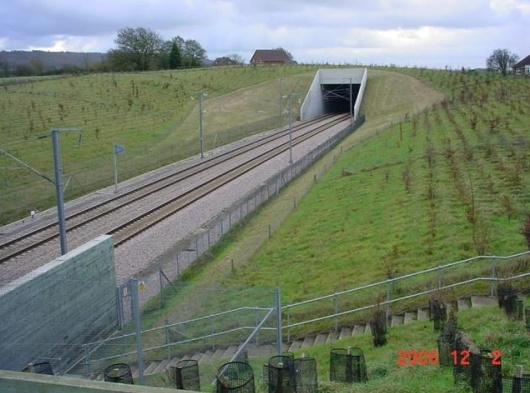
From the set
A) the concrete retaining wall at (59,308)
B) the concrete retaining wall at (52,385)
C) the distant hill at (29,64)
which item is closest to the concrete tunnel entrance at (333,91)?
the distant hill at (29,64)

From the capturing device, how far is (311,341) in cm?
1537

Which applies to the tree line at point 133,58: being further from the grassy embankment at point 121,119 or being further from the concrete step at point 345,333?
the concrete step at point 345,333

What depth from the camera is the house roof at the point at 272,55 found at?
559 ft

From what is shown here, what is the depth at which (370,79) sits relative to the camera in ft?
283

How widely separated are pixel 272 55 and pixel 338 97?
87825 mm

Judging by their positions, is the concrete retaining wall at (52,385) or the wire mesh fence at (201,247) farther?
the wire mesh fence at (201,247)

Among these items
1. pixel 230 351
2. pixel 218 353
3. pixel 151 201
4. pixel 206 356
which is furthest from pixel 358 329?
pixel 151 201

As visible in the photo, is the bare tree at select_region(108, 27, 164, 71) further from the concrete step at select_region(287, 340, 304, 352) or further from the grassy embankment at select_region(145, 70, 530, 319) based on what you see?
the concrete step at select_region(287, 340, 304, 352)

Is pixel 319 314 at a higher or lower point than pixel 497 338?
lower

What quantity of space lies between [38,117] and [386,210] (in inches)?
1823

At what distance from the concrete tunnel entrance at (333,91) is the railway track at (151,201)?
26110 mm

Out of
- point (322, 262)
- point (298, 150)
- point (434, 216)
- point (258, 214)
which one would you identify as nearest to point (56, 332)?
point (322, 262)

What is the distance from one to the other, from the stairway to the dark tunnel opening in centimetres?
7134

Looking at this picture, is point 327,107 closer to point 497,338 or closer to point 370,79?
point 370,79
